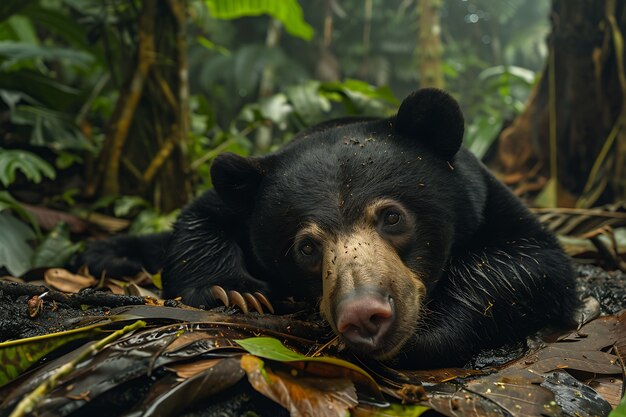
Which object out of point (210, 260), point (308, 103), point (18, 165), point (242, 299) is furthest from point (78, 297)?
point (308, 103)

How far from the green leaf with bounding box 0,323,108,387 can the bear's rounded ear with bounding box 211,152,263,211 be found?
1.16 m

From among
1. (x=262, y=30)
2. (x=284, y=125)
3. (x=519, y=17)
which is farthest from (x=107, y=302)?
(x=519, y=17)

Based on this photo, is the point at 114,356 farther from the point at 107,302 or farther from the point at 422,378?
the point at 422,378

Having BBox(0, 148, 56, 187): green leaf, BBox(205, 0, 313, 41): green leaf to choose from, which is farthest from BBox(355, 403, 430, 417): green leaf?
BBox(205, 0, 313, 41): green leaf

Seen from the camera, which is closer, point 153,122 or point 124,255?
point 124,255

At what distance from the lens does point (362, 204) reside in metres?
2.55

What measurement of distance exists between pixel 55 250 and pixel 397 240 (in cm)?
246

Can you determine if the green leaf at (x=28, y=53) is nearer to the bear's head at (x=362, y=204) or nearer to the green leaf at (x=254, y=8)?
Answer: the green leaf at (x=254, y=8)

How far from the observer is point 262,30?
20.9 metres

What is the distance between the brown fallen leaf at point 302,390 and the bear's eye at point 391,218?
0.93 metres

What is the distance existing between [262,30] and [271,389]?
2038 cm

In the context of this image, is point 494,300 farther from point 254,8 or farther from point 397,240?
point 254,8

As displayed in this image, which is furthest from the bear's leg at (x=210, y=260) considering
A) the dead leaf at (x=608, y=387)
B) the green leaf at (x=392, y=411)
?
the dead leaf at (x=608, y=387)

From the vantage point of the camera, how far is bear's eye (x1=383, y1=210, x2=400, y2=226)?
257 centimetres
